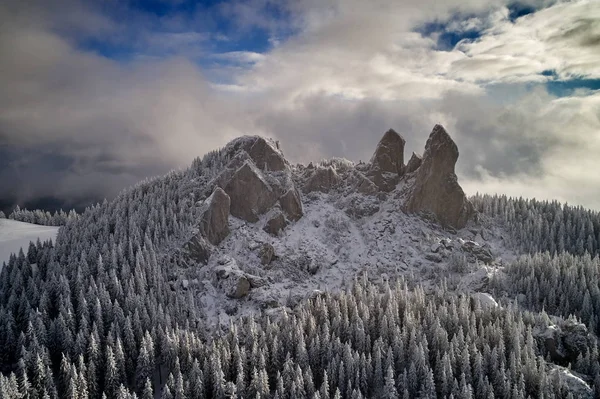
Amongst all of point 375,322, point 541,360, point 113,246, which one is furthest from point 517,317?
point 113,246

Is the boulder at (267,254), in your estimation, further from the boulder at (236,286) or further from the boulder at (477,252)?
the boulder at (477,252)

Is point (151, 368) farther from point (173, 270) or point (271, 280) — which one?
point (271, 280)

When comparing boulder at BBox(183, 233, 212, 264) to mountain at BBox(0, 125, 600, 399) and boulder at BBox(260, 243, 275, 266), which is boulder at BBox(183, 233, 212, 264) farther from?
boulder at BBox(260, 243, 275, 266)

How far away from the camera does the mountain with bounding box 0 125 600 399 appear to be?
106m

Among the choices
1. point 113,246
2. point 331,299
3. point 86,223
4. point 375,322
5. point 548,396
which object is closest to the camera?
point 548,396

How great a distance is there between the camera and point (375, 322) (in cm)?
13012

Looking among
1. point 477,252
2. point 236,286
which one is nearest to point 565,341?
point 477,252

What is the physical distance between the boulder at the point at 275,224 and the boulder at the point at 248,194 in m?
7.57

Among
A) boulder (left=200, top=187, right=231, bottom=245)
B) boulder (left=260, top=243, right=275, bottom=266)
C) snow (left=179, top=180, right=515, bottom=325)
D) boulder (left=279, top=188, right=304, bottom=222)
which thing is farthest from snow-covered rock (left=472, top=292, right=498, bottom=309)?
boulder (left=200, top=187, right=231, bottom=245)

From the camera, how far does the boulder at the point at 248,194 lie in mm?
193000

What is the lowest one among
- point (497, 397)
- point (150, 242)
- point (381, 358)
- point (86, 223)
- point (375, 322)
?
point (497, 397)

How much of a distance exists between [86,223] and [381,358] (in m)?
142

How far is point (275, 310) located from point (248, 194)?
65.9 meters

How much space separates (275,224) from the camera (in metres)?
189
